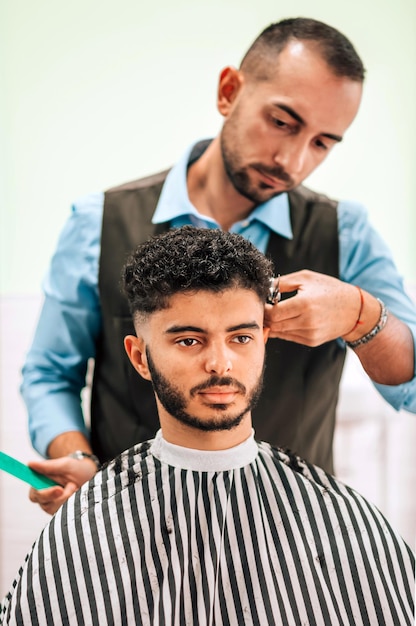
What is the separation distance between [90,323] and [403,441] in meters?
0.72

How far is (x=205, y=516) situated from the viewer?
1193 millimetres

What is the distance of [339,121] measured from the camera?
4.14ft

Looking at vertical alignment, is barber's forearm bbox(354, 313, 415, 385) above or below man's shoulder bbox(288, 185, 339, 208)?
below

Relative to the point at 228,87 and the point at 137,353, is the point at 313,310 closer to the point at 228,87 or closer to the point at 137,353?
the point at 137,353

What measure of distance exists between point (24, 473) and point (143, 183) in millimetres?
641

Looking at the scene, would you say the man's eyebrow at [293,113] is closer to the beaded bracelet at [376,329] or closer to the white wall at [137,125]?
the white wall at [137,125]

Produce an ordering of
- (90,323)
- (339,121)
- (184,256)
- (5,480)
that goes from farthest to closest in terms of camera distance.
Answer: (5,480) → (90,323) → (339,121) → (184,256)

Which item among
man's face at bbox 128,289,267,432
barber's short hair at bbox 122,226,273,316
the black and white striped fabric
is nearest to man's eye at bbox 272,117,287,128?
barber's short hair at bbox 122,226,273,316

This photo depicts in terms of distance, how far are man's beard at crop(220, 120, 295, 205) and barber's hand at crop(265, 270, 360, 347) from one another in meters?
0.19

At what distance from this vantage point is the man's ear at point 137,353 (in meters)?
1.20

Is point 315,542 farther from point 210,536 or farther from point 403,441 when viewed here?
point 403,441

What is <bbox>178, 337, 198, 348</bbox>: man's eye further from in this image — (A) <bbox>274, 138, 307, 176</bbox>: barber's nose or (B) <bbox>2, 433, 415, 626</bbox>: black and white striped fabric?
(A) <bbox>274, 138, 307, 176</bbox>: barber's nose

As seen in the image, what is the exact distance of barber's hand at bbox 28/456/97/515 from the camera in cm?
130

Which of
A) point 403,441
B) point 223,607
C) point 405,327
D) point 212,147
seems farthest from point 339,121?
point 223,607
